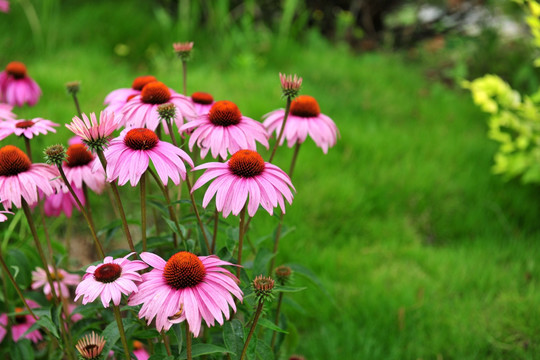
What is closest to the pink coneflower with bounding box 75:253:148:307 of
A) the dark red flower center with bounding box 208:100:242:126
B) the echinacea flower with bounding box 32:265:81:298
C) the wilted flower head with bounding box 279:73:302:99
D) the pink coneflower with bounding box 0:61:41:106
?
the dark red flower center with bounding box 208:100:242:126

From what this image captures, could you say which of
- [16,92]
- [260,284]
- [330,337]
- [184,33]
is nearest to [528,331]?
[330,337]

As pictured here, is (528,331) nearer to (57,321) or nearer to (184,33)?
(57,321)

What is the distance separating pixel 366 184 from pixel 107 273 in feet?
6.74

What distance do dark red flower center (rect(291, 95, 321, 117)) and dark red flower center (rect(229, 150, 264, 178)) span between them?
364 mm

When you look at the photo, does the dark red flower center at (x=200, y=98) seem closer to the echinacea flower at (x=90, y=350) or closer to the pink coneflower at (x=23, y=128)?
the pink coneflower at (x=23, y=128)

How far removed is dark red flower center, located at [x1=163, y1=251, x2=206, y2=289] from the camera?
0.85 meters

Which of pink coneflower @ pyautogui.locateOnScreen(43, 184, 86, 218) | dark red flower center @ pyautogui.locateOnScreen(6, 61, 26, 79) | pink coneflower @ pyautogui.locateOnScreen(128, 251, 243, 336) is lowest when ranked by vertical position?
pink coneflower @ pyautogui.locateOnScreen(128, 251, 243, 336)

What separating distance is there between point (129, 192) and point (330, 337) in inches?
48.1

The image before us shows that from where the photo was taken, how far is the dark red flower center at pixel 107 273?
878mm

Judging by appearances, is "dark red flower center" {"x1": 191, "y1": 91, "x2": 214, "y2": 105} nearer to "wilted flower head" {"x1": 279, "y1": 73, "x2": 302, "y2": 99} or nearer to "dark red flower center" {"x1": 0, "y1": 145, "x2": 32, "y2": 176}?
"wilted flower head" {"x1": 279, "y1": 73, "x2": 302, "y2": 99}

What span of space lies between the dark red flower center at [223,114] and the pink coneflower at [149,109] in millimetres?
74

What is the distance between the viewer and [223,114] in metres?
1.06

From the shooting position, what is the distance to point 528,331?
74.0 inches

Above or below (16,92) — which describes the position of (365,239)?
below
